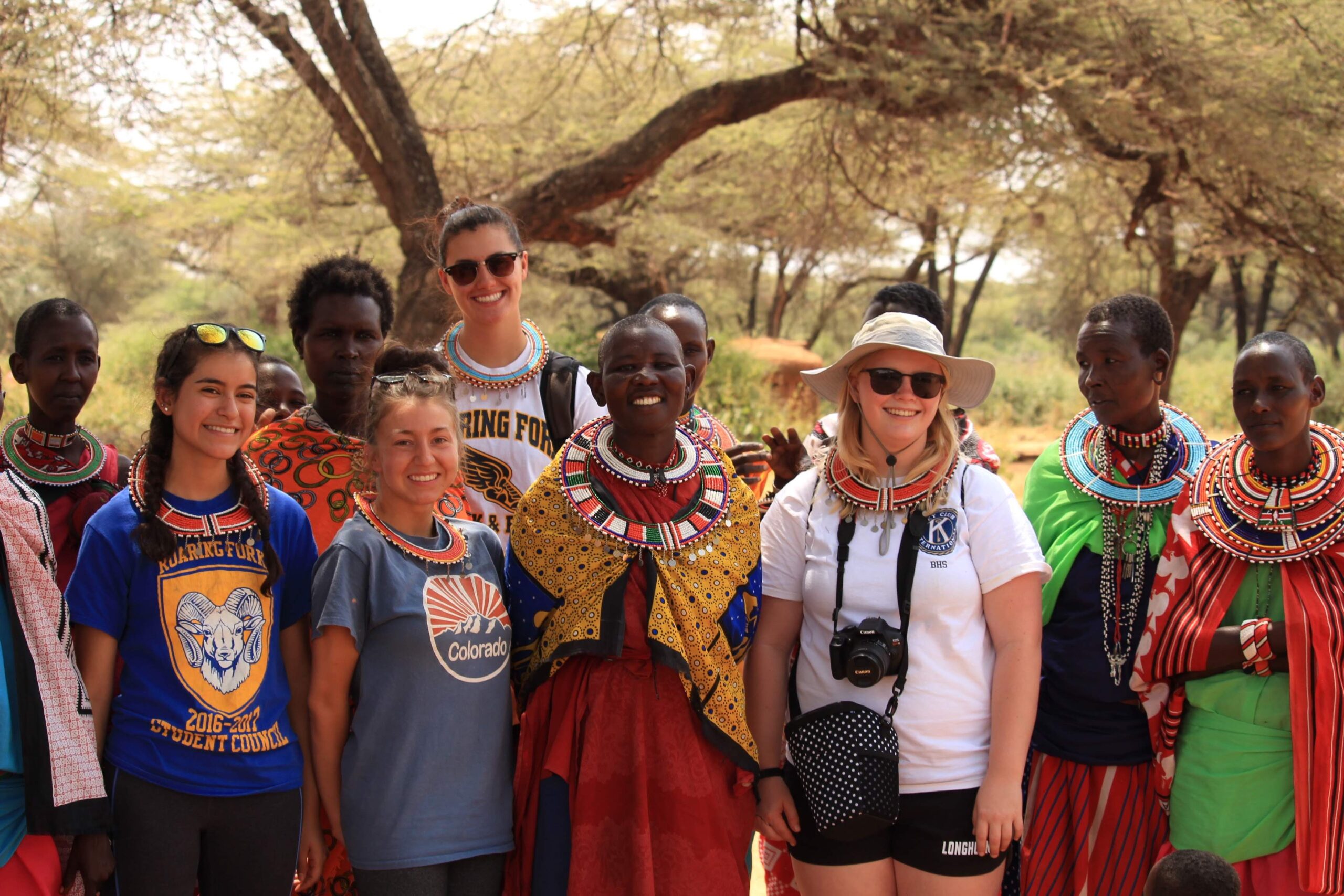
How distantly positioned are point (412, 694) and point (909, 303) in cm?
224

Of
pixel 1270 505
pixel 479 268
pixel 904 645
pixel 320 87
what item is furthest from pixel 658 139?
pixel 904 645

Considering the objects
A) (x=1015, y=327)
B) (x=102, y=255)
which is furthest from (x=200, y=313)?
(x=1015, y=327)

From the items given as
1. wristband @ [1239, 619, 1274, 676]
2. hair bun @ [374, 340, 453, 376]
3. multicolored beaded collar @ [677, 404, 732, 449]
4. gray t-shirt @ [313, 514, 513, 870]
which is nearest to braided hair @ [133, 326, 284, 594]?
gray t-shirt @ [313, 514, 513, 870]

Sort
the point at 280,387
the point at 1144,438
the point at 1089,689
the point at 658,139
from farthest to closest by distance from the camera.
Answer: the point at 658,139
the point at 280,387
the point at 1144,438
the point at 1089,689

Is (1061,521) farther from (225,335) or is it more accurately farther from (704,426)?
(225,335)

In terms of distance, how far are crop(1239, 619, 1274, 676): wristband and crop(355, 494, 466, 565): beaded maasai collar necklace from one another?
6.15 ft

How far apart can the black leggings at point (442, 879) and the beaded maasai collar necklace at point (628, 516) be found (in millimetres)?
804

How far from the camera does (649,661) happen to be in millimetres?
2711

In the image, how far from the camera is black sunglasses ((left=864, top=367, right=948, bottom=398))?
2.81m

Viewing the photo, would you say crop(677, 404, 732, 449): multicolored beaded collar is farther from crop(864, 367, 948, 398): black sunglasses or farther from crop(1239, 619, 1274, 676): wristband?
crop(1239, 619, 1274, 676): wristband

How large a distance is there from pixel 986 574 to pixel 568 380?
1380mm

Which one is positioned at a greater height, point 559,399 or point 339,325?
point 339,325

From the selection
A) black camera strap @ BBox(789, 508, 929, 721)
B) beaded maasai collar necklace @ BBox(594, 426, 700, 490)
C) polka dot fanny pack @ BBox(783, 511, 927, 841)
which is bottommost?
polka dot fanny pack @ BBox(783, 511, 927, 841)

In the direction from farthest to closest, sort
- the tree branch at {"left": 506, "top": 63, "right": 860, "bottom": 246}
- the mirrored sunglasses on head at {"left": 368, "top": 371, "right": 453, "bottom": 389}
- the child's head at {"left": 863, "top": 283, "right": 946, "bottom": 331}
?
the tree branch at {"left": 506, "top": 63, "right": 860, "bottom": 246} → the child's head at {"left": 863, "top": 283, "right": 946, "bottom": 331} → the mirrored sunglasses on head at {"left": 368, "top": 371, "right": 453, "bottom": 389}
